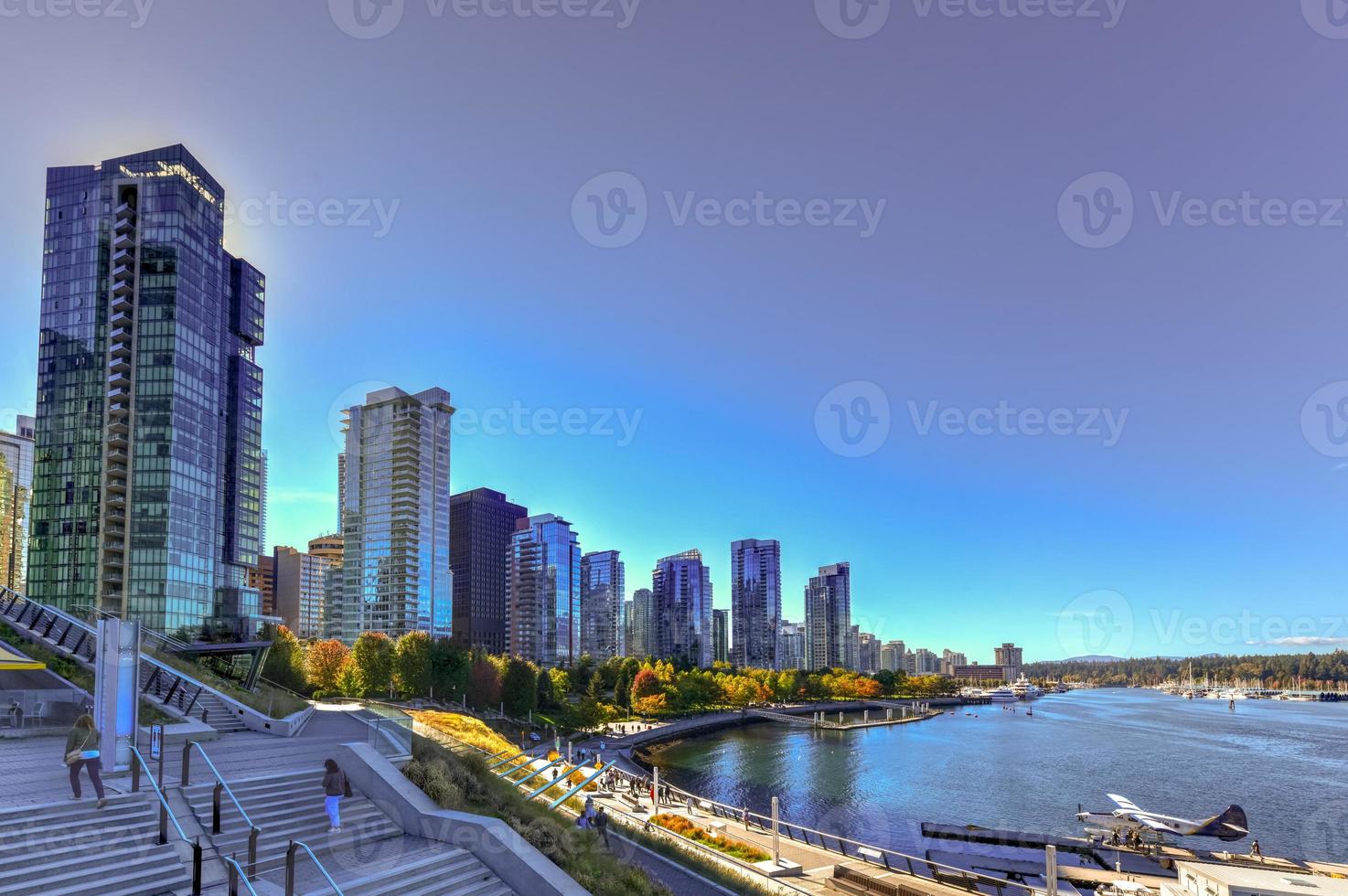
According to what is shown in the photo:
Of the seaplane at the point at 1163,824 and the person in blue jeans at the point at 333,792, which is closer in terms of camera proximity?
the person in blue jeans at the point at 333,792

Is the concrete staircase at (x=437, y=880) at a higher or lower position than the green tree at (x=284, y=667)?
higher

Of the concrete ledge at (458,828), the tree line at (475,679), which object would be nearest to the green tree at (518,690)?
the tree line at (475,679)

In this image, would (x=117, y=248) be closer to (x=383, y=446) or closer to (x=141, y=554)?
(x=141, y=554)

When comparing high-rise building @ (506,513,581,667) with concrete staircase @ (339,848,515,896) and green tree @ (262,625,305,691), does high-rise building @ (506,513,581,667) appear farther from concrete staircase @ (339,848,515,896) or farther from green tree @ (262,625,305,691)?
concrete staircase @ (339,848,515,896)

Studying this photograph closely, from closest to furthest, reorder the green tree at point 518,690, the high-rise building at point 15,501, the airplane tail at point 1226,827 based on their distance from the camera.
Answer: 1. the airplane tail at point 1226,827
2. the green tree at point 518,690
3. the high-rise building at point 15,501

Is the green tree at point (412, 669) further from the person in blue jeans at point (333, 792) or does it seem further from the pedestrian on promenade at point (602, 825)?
the person in blue jeans at point (333, 792)

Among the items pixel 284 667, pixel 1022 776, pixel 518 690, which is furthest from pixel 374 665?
pixel 1022 776

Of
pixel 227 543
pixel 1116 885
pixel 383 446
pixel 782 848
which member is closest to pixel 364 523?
pixel 383 446
